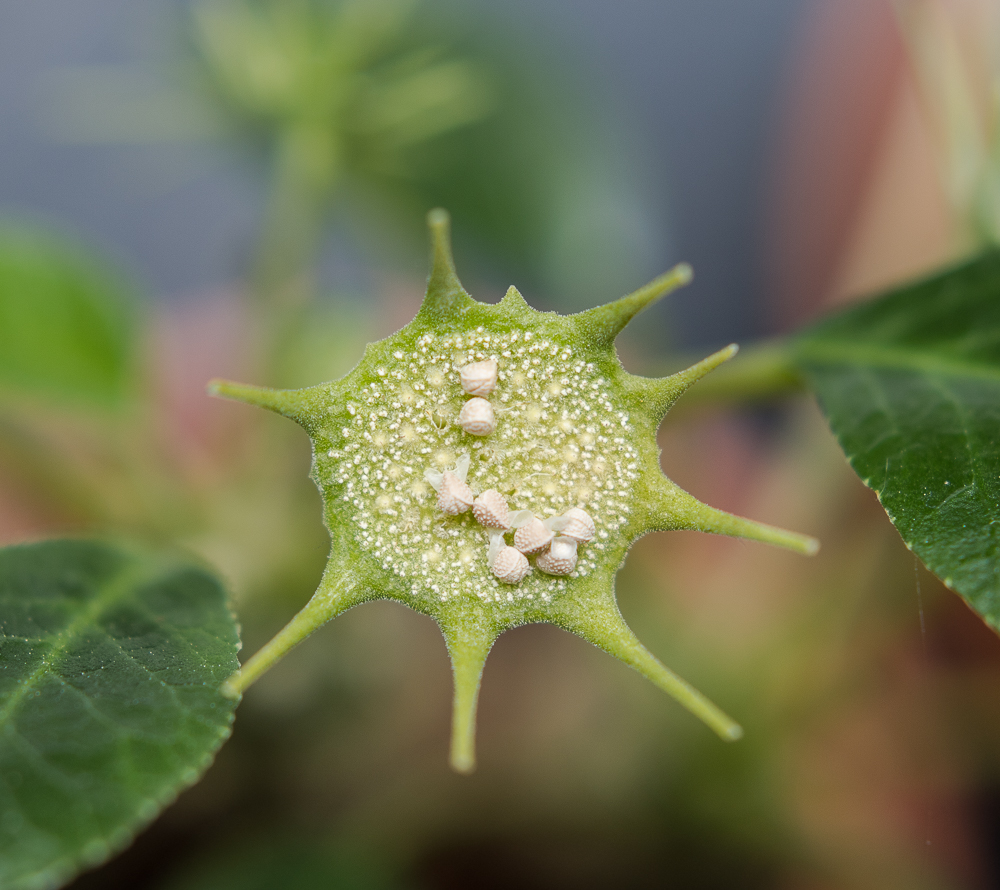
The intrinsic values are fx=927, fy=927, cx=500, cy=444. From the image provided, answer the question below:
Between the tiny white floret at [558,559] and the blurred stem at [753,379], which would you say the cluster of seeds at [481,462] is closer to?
the tiny white floret at [558,559]

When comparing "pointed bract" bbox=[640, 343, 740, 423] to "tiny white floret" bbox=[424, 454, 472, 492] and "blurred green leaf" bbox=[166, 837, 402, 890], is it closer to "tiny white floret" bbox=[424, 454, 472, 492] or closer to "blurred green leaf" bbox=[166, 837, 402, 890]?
"tiny white floret" bbox=[424, 454, 472, 492]

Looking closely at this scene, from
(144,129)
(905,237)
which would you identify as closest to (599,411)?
(144,129)

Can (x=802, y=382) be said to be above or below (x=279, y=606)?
above

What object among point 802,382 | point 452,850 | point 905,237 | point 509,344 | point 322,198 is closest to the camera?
point 509,344

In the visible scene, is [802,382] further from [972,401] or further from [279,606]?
[279,606]

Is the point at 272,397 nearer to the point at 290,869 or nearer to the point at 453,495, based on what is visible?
the point at 453,495

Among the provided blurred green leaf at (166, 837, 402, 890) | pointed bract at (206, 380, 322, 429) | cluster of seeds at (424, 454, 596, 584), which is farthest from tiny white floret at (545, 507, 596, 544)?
blurred green leaf at (166, 837, 402, 890)

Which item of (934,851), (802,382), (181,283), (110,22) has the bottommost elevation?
(934,851)
